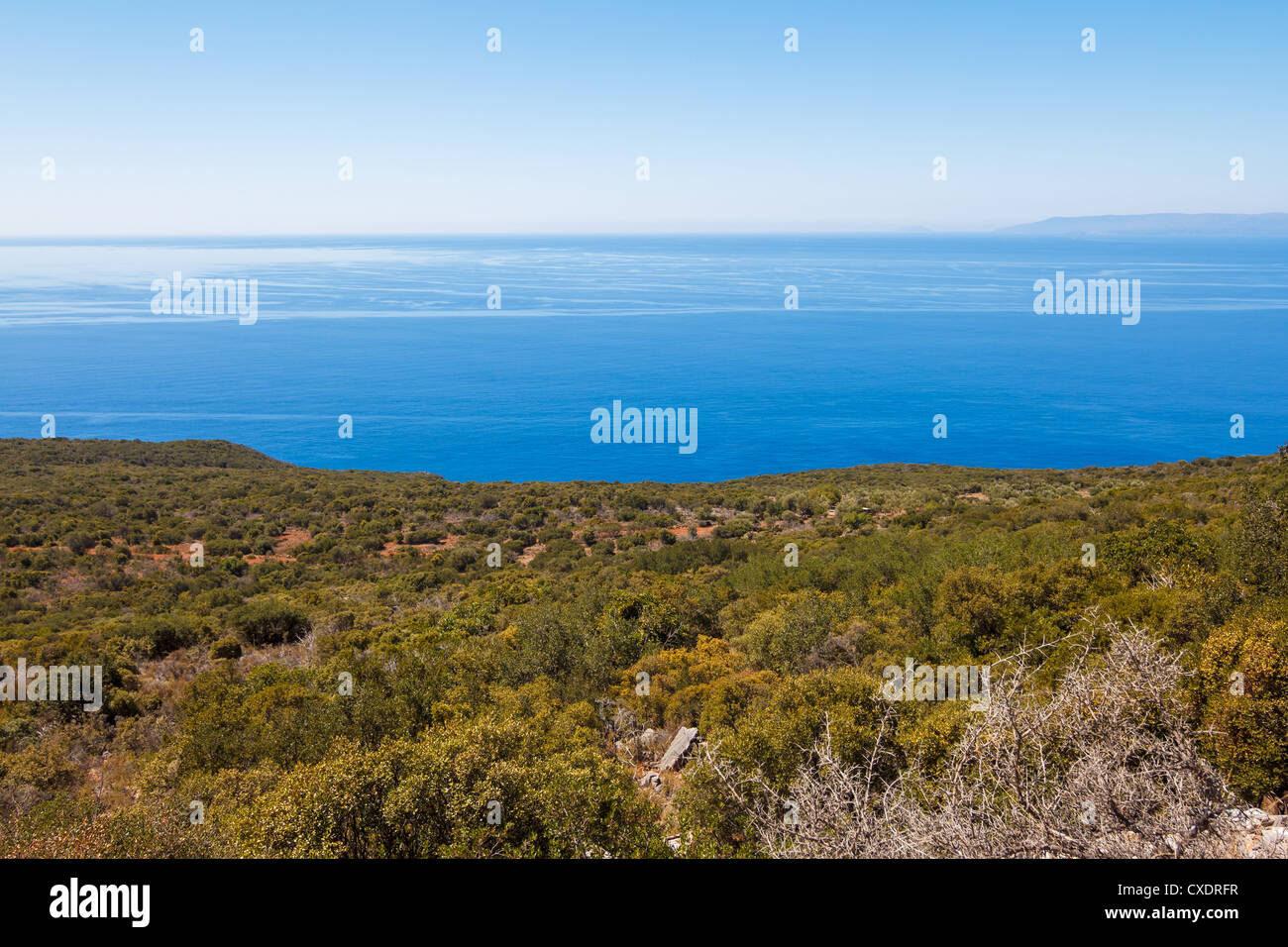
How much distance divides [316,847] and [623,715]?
300 inches

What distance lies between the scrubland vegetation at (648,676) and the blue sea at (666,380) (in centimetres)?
3296

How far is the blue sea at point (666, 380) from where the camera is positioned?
7256 cm

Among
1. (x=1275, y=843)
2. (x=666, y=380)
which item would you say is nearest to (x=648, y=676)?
(x=1275, y=843)

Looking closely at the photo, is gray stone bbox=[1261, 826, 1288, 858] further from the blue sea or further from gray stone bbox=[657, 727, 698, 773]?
the blue sea

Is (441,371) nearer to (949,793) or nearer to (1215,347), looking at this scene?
(949,793)

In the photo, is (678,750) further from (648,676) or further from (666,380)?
(666,380)

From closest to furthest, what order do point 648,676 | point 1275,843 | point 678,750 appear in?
1. point 1275,843
2. point 678,750
3. point 648,676

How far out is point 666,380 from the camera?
94.9 m

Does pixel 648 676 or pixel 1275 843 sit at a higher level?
pixel 1275 843

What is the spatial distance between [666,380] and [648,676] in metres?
80.3

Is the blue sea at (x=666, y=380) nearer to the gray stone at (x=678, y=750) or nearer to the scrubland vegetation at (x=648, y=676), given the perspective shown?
the scrubland vegetation at (x=648, y=676)
